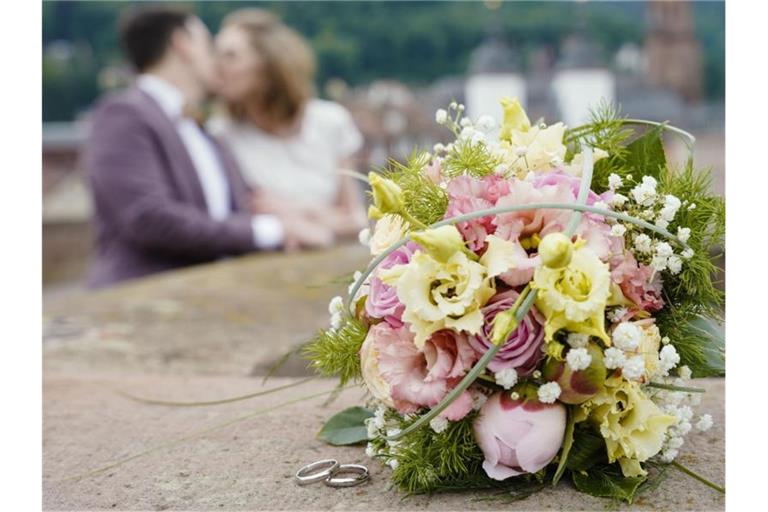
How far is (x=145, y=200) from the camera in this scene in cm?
293

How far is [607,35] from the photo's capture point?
17.5m

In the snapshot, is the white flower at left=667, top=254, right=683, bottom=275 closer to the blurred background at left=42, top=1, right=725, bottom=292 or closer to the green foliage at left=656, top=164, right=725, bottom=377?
the green foliage at left=656, top=164, right=725, bottom=377

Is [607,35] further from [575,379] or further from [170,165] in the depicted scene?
[575,379]

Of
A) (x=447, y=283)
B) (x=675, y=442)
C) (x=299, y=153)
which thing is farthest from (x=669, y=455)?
(x=299, y=153)

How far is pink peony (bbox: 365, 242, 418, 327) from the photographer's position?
2.86 ft

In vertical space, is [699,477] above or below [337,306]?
below

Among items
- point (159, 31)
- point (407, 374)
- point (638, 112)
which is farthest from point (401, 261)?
point (638, 112)

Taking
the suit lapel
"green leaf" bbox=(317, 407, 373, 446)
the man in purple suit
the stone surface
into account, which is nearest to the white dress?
the man in purple suit

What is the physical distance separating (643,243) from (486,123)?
0.24m

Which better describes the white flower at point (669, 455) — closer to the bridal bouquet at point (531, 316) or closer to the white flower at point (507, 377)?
the bridal bouquet at point (531, 316)

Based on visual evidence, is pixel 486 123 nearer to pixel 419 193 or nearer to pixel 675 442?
pixel 419 193

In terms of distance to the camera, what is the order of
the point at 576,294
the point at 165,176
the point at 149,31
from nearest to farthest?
the point at 576,294 < the point at 165,176 < the point at 149,31

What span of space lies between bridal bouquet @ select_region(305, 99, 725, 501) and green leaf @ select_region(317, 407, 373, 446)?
11 centimetres

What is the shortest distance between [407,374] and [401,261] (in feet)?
0.38
